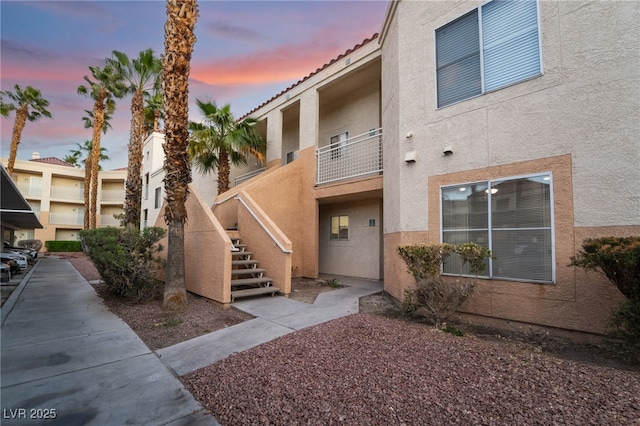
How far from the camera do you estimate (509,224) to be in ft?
18.1

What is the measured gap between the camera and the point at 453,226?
6234 mm

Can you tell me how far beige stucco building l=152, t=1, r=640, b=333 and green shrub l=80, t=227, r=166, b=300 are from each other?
1.15m

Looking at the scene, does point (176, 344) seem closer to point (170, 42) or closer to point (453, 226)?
point (453, 226)

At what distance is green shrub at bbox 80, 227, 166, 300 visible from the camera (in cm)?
725

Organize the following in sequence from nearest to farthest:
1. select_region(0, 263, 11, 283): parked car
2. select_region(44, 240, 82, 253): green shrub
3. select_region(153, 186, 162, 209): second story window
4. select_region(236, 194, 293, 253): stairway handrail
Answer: select_region(236, 194, 293, 253): stairway handrail → select_region(0, 263, 11, 283): parked car → select_region(153, 186, 162, 209): second story window → select_region(44, 240, 82, 253): green shrub

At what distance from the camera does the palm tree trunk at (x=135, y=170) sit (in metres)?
11.9

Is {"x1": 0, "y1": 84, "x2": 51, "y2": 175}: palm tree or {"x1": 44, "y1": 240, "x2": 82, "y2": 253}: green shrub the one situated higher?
{"x1": 0, "y1": 84, "x2": 51, "y2": 175}: palm tree

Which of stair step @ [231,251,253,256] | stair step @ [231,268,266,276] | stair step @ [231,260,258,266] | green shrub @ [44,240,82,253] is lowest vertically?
green shrub @ [44,240,82,253]

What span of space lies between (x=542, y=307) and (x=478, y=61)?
16.3 ft

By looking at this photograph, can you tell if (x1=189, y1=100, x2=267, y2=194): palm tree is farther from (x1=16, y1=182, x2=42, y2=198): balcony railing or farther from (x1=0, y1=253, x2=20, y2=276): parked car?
(x1=16, y1=182, x2=42, y2=198): balcony railing

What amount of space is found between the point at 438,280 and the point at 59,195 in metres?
47.4

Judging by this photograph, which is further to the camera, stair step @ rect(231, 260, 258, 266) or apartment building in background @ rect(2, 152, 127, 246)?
apartment building in background @ rect(2, 152, 127, 246)

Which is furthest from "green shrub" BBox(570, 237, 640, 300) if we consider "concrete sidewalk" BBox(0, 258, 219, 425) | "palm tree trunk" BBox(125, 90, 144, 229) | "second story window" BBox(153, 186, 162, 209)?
"second story window" BBox(153, 186, 162, 209)

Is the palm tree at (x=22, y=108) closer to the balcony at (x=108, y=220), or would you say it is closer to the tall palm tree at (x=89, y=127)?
the tall palm tree at (x=89, y=127)
